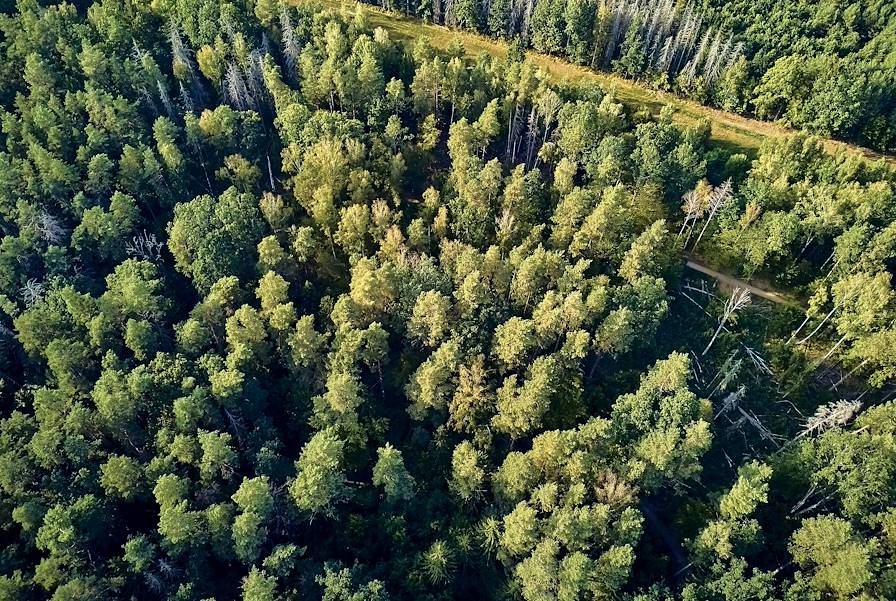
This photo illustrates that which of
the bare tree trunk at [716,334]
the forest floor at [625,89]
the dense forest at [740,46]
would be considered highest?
the dense forest at [740,46]

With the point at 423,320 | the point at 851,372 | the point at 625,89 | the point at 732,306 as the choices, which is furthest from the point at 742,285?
the point at 423,320

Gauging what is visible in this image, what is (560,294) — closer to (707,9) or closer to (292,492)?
(292,492)

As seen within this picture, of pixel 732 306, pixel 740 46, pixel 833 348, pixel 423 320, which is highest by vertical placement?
pixel 740 46

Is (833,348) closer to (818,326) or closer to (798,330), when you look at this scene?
(818,326)

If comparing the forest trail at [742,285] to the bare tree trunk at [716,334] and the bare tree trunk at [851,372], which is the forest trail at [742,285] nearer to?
the bare tree trunk at [716,334]

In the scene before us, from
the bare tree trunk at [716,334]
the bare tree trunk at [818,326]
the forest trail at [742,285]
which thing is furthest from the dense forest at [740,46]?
the bare tree trunk at [716,334]
